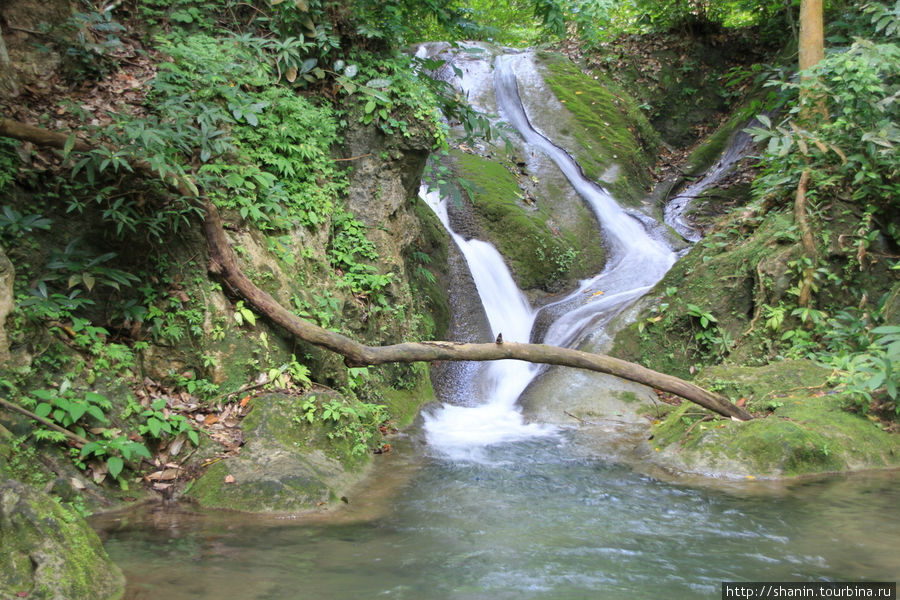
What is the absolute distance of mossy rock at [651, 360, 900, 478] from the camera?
17.6 ft

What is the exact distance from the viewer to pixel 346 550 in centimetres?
375

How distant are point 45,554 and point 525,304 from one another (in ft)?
25.5

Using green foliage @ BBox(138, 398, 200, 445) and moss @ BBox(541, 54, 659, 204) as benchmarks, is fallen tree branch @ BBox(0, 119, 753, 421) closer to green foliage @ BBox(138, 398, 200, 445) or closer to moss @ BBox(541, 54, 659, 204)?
green foliage @ BBox(138, 398, 200, 445)

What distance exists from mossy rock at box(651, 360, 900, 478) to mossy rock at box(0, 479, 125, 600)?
4536mm

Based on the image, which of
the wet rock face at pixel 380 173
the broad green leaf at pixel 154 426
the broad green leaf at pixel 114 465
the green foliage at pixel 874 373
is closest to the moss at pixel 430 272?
the wet rock face at pixel 380 173

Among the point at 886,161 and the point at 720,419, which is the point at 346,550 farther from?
the point at 886,161

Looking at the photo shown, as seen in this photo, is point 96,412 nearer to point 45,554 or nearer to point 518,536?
point 45,554

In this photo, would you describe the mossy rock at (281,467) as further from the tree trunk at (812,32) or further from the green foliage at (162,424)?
the tree trunk at (812,32)

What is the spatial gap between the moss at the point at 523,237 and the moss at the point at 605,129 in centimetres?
265

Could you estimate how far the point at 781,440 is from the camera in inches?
215

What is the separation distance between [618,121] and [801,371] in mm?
9867

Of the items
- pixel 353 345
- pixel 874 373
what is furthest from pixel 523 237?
pixel 874 373

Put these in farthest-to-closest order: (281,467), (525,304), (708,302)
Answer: (525,304) < (708,302) < (281,467)

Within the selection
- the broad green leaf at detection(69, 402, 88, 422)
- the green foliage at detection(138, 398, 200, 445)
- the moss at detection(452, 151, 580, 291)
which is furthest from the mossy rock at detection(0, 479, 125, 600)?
the moss at detection(452, 151, 580, 291)
